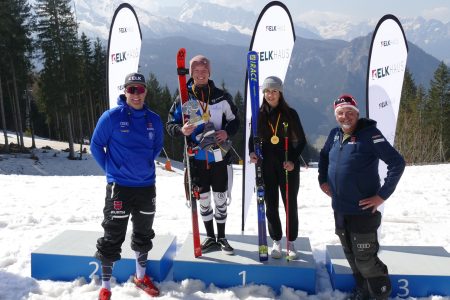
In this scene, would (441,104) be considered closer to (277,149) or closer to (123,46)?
(123,46)

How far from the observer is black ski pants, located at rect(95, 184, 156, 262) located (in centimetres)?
388

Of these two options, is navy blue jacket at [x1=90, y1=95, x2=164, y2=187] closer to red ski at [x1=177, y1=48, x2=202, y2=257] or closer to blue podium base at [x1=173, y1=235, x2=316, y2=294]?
red ski at [x1=177, y1=48, x2=202, y2=257]

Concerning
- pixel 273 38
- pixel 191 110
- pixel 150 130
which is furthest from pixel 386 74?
pixel 150 130

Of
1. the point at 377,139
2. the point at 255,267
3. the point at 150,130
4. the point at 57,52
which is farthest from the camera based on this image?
the point at 57,52

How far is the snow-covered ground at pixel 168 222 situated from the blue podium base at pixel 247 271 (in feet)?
0.32

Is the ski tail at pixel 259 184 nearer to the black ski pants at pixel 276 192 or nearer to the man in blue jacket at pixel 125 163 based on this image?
the black ski pants at pixel 276 192

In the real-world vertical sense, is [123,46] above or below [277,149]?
above

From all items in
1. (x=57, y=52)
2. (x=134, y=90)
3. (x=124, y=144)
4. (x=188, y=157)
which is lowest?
(x=188, y=157)

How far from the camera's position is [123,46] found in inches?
333

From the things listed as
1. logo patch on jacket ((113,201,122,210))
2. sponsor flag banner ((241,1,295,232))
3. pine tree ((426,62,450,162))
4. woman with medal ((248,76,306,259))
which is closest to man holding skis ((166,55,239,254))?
woman with medal ((248,76,306,259))

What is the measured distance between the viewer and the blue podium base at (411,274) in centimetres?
411

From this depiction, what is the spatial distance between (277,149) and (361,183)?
42.6 inches

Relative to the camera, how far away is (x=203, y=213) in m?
4.75

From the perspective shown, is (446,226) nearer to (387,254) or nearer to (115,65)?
(387,254)
